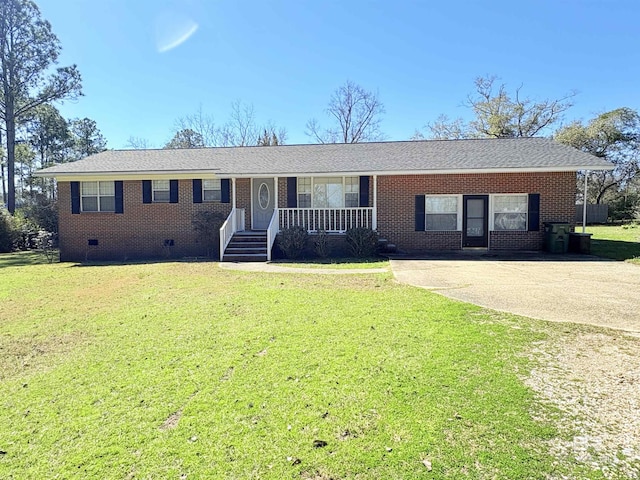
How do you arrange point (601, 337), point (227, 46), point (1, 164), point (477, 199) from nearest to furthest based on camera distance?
point (601, 337) → point (477, 199) → point (227, 46) → point (1, 164)

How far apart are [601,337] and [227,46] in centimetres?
1817

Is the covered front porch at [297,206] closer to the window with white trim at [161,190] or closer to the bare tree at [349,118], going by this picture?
the window with white trim at [161,190]

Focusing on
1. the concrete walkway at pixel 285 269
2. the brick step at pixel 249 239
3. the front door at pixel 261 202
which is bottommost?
the concrete walkway at pixel 285 269

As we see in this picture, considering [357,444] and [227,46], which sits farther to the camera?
[227,46]

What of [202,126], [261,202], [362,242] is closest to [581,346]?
[362,242]

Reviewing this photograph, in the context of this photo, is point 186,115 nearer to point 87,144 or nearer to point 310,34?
point 87,144

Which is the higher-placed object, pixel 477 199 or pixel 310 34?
pixel 310 34

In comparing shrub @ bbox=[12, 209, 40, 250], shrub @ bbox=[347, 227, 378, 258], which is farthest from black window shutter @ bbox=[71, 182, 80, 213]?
shrub @ bbox=[347, 227, 378, 258]

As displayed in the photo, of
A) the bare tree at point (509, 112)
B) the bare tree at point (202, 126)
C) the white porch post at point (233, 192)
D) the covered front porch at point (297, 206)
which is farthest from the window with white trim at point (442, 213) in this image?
the bare tree at point (202, 126)

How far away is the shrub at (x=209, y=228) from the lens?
13820 mm

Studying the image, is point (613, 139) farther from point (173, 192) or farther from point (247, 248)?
point (173, 192)

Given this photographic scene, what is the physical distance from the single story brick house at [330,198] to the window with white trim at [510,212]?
0.03 meters

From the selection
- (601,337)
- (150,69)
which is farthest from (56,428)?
(150,69)

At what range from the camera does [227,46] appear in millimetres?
17703
